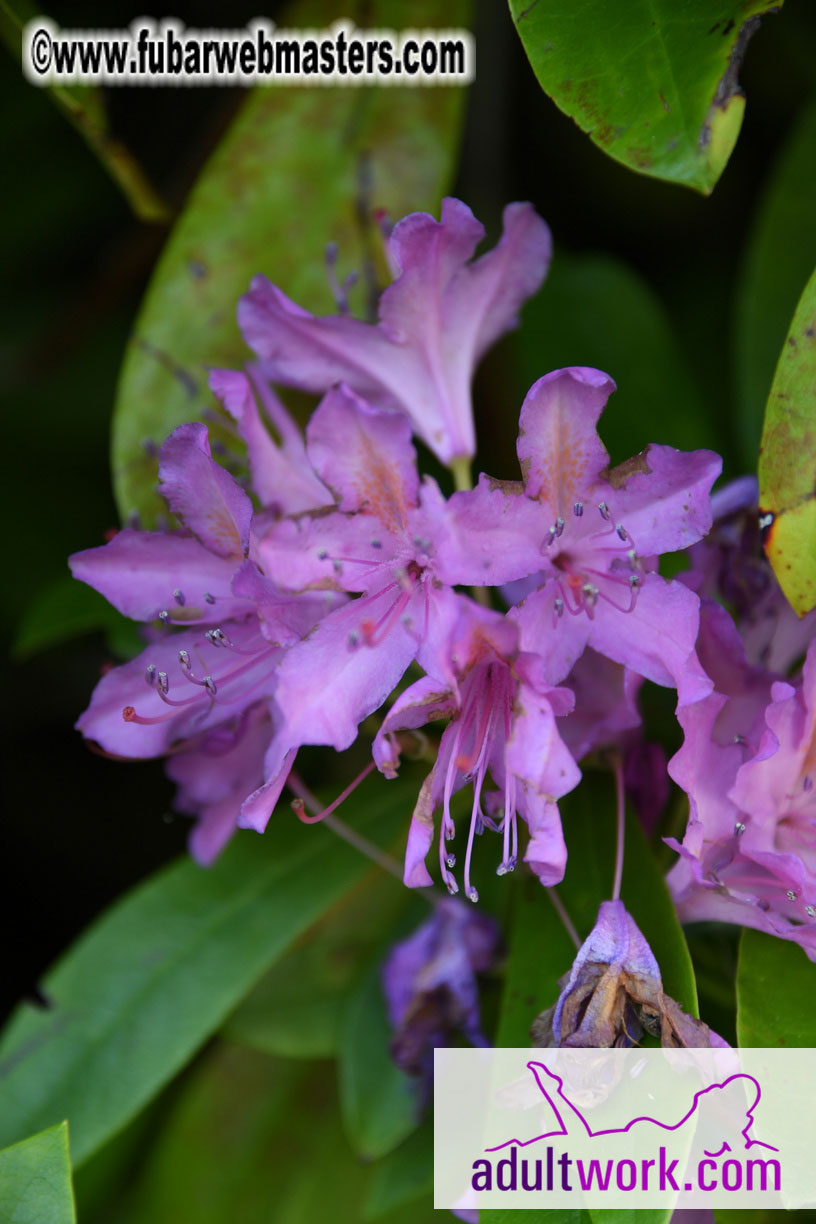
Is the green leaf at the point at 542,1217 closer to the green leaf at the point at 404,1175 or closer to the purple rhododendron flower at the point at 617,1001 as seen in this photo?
the purple rhododendron flower at the point at 617,1001

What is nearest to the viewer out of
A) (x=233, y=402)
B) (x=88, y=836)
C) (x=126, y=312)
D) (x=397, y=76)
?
(x=233, y=402)

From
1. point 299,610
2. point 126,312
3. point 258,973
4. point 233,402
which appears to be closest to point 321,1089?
point 258,973

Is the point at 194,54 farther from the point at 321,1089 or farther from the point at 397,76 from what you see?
the point at 321,1089

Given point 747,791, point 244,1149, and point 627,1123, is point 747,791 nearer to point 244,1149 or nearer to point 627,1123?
point 627,1123

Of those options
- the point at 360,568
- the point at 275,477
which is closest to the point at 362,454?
the point at 360,568

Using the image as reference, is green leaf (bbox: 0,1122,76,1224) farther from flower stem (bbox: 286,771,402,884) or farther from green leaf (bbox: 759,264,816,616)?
green leaf (bbox: 759,264,816,616)

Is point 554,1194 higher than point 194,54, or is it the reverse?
point 194,54

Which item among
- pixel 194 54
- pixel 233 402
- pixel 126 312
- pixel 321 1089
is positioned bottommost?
pixel 321 1089
